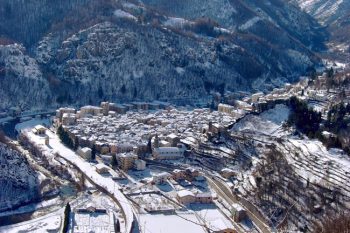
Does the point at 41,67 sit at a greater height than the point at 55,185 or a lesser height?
greater

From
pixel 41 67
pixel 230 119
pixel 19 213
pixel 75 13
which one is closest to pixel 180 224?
pixel 19 213

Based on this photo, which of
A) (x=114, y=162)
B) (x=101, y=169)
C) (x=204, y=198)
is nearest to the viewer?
(x=204, y=198)

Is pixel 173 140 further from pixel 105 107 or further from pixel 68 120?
pixel 105 107

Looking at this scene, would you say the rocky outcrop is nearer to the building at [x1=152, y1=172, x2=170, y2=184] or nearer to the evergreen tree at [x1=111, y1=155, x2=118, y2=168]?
the evergreen tree at [x1=111, y1=155, x2=118, y2=168]

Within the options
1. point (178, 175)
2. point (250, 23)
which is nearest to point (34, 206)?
point (178, 175)

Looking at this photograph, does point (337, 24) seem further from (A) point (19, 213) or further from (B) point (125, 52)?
(A) point (19, 213)

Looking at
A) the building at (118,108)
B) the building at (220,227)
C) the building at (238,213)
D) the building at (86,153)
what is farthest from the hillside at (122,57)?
the building at (220,227)

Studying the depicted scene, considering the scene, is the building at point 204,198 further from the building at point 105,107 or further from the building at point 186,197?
the building at point 105,107
